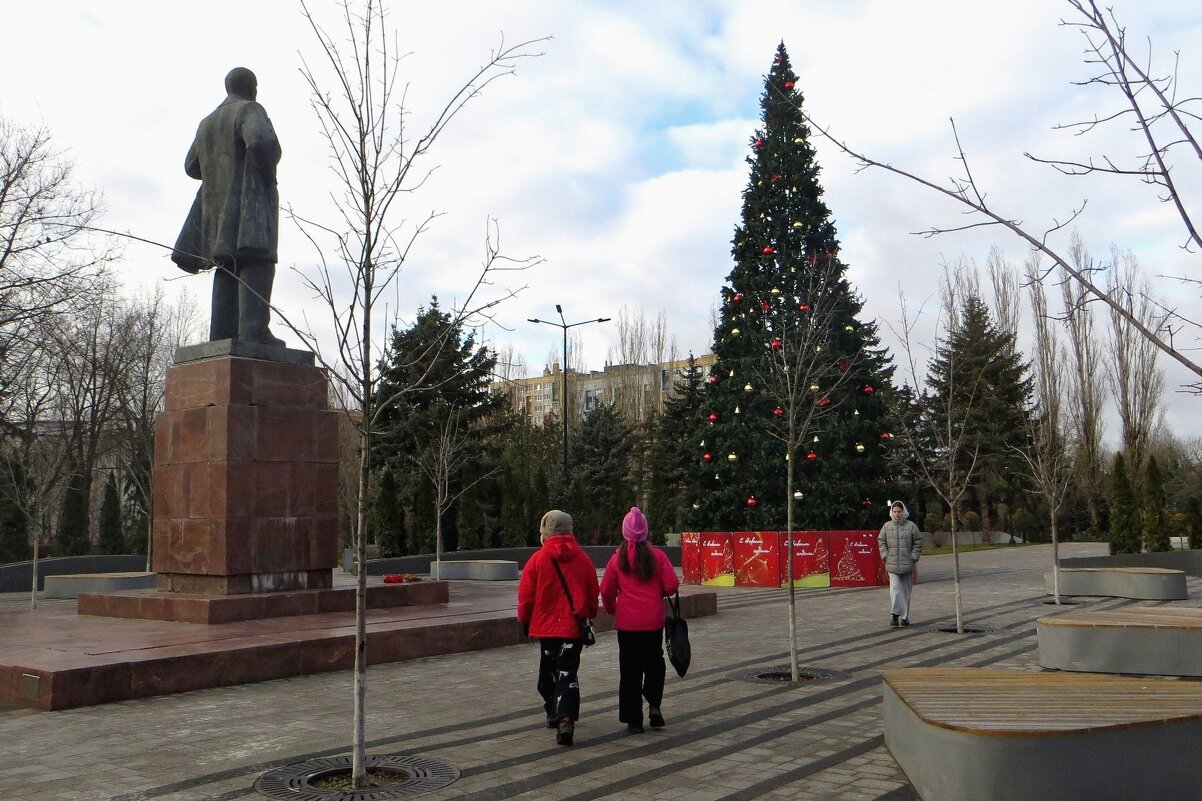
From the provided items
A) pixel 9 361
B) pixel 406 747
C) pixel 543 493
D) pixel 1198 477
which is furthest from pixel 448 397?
pixel 1198 477

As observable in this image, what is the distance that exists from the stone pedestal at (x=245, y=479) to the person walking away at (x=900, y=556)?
7.35 meters

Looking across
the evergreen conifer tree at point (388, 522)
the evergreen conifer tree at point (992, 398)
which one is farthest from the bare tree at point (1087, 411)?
the evergreen conifer tree at point (388, 522)

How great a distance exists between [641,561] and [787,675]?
2984mm

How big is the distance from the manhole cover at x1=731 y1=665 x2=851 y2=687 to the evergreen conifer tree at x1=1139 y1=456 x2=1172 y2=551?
21.4 m

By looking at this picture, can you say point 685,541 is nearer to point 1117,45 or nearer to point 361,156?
point 361,156

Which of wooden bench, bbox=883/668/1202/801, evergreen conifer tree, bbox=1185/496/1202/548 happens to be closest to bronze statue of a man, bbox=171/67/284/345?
wooden bench, bbox=883/668/1202/801

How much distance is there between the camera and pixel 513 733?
6938mm

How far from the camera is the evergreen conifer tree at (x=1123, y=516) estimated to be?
27125mm

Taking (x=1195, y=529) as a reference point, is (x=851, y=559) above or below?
below

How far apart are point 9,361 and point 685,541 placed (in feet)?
57.6

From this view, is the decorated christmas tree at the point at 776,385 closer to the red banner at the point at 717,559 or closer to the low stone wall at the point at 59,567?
the red banner at the point at 717,559

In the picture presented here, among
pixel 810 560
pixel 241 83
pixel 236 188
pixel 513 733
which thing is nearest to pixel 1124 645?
pixel 513 733

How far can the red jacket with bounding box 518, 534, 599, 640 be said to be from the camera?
688 cm

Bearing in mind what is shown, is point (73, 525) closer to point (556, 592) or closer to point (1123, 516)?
point (556, 592)
